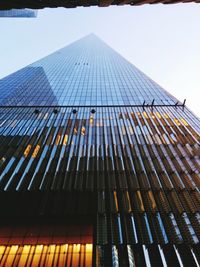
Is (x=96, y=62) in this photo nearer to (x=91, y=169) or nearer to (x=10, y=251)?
(x=91, y=169)

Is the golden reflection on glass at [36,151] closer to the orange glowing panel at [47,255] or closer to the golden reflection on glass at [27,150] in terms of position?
the golden reflection on glass at [27,150]

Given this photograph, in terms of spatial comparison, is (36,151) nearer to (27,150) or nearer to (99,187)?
(27,150)

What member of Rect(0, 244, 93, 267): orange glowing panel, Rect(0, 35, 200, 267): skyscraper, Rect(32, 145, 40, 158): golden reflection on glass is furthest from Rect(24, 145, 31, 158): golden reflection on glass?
Rect(0, 244, 93, 267): orange glowing panel

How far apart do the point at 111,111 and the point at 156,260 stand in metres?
24.6

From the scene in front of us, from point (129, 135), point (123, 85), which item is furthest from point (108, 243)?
point (123, 85)

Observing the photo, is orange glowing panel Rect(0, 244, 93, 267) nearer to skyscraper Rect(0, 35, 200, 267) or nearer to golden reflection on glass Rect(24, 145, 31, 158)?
skyscraper Rect(0, 35, 200, 267)

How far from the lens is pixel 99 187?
1567 cm

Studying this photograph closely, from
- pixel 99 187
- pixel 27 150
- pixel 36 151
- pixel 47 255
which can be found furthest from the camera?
pixel 27 150

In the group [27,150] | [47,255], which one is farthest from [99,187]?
[27,150]

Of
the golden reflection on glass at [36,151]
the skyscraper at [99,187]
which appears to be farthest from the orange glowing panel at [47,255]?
the golden reflection on glass at [36,151]

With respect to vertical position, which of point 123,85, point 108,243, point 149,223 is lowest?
point 108,243

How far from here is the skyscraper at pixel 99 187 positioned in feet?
38.9

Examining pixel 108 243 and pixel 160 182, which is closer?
pixel 108 243

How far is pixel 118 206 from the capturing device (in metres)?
14.0
